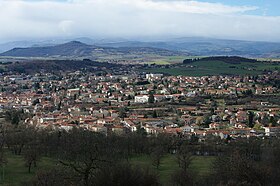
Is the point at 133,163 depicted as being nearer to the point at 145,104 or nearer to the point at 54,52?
the point at 145,104

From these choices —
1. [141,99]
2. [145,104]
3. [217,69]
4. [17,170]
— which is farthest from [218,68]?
[17,170]

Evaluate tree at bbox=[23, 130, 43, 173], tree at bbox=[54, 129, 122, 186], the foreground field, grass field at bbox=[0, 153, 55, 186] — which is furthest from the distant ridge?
grass field at bbox=[0, 153, 55, 186]

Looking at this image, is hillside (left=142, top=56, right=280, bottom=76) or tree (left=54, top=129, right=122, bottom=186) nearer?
tree (left=54, top=129, right=122, bottom=186)

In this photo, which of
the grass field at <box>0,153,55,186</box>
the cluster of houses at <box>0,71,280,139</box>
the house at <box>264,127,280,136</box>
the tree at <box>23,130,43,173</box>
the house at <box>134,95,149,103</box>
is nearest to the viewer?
the grass field at <box>0,153,55,186</box>

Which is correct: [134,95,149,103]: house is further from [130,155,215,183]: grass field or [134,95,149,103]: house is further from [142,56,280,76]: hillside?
[130,155,215,183]: grass field

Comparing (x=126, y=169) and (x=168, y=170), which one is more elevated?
(x=126, y=169)

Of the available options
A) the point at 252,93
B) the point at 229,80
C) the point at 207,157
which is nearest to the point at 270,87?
the point at 252,93

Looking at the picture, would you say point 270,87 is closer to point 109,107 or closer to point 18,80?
point 109,107
